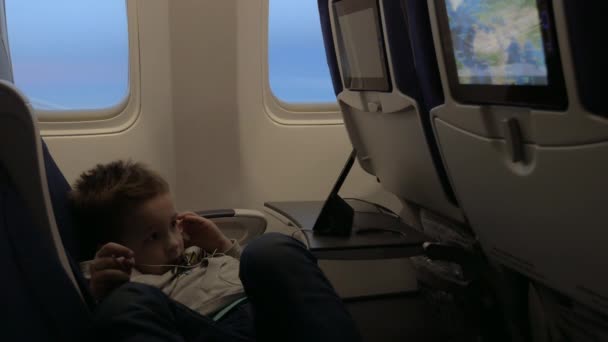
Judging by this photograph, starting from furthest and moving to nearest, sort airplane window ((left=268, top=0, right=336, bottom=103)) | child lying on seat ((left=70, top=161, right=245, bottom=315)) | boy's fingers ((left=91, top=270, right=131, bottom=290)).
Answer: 1. airplane window ((left=268, top=0, right=336, bottom=103))
2. child lying on seat ((left=70, top=161, right=245, bottom=315))
3. boy's fingers ((left=91, top=270, right=131, bottom=290))

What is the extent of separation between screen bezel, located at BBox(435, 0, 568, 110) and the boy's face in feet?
2.22

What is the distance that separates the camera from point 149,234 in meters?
1.39

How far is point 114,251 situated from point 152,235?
0.17 meters

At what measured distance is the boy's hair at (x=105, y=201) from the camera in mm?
1364

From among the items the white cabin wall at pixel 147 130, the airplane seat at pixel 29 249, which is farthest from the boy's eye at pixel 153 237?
the white cabin wall at pixel 147 130

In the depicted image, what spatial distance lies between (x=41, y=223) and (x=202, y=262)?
499mm

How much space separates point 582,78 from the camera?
0.89m

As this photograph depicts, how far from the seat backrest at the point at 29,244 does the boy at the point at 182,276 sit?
9cm

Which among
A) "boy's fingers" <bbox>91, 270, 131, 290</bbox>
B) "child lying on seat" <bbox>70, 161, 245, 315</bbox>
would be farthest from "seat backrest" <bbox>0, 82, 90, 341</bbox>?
"child lying on seat" <bbox>70, 161, 245, 315</bbox>

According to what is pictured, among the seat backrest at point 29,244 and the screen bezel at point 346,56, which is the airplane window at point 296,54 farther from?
the seat backrest at point 29,244

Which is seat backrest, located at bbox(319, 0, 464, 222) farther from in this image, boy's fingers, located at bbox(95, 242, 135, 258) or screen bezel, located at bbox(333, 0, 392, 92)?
boy's fingers, located at bbox(95, 242, 135, 258)

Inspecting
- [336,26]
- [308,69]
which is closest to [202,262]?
[336,26]

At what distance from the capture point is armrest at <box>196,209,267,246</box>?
1954 mm

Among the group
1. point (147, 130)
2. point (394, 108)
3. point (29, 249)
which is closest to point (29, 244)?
point (29, 249)
